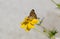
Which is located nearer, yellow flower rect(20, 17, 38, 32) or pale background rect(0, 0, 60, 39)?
yellow flower rect(20, 17, 38, 32)

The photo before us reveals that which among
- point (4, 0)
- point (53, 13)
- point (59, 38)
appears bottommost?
point (59, 38)

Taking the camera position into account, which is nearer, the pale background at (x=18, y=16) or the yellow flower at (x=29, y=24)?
the yellow flower at (x=29, y=24)

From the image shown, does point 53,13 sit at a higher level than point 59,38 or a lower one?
higher

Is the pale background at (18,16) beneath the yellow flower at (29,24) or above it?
above

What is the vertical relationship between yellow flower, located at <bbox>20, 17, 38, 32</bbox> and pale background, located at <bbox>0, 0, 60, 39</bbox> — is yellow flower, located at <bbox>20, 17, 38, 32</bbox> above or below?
below

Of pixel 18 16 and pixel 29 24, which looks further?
pixel 18 16

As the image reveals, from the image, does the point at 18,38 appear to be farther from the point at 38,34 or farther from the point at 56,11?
the point at 56,11

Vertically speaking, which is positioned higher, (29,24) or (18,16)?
(18,16)

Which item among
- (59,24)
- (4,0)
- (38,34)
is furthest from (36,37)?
(4,0)
